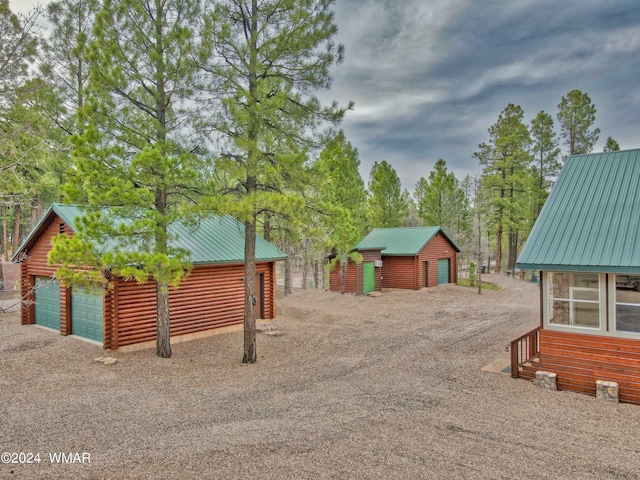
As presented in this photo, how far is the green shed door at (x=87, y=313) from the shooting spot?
11.9 metres

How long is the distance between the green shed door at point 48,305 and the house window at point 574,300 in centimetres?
1551

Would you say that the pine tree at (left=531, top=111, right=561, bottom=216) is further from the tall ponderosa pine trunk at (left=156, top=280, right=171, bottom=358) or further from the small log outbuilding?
the tall ponderosa pine trunk at (left=156, top=280, right=171, bottom=358)

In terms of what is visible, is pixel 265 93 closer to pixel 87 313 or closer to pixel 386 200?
pixel 87 313

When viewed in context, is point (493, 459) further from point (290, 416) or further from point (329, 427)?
point (290, 416)

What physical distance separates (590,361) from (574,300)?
1305mm

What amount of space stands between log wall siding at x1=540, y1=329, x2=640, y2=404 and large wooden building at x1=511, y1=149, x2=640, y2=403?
16 millimetres

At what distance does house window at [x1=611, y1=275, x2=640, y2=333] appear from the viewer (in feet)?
26.1

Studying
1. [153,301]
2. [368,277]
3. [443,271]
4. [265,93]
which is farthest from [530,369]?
[443,271]

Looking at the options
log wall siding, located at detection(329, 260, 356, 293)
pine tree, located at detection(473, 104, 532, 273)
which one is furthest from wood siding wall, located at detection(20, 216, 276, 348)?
pine tree, located at detection(473, 104, 532, 273)

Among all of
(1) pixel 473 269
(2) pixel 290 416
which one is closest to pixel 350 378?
(2) pixel 290 416

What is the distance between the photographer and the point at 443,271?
28.3 m

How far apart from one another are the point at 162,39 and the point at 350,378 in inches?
375

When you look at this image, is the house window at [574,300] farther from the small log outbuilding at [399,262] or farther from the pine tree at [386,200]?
the pine tree at [386,200]

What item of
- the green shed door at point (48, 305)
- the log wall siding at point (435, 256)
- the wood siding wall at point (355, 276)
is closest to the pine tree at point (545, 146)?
the log wall siding at point (435, 256)
